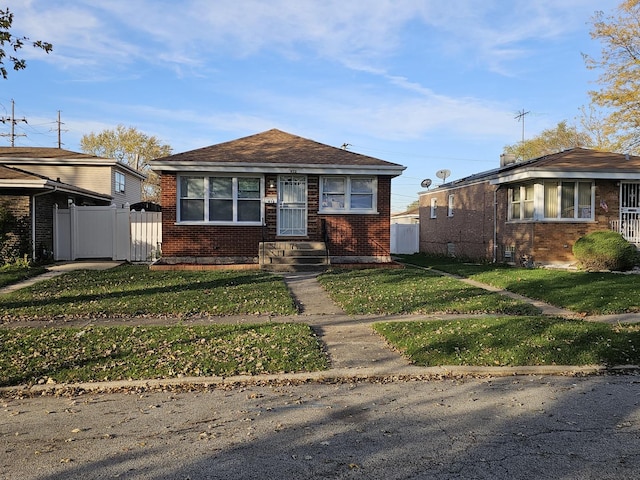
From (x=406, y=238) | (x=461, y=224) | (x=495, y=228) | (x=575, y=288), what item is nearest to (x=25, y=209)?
(x=575, y=288)

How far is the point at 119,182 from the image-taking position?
27594 millimetres

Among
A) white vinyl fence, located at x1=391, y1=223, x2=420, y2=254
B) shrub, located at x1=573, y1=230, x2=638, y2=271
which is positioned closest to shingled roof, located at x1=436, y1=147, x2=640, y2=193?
shrub, located at x1=573, y1=230, x2=638, y2=271

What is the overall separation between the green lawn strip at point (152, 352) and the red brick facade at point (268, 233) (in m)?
9.04

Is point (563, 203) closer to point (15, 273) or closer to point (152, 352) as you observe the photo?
point (152, 352)

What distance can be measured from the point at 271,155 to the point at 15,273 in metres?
8.40

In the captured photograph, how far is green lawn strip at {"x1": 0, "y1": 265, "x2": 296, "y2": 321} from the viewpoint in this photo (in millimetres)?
9875

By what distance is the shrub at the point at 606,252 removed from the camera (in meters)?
16.5

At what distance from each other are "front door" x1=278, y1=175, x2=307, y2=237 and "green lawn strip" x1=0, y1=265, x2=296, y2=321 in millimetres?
3141

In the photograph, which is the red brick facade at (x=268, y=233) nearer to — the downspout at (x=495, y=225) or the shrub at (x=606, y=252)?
the downspout at (x=495, y=225)

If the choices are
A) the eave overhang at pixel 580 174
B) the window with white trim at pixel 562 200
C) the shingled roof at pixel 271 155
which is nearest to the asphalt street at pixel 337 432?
the shingled roof at pixel 271 155

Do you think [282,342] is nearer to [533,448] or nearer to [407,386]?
[407,386]

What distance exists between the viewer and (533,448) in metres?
4.25

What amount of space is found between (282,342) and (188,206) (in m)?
11.0

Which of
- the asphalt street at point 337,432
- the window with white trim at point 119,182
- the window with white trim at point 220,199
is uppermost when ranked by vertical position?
the window with white trim at point 119,182
